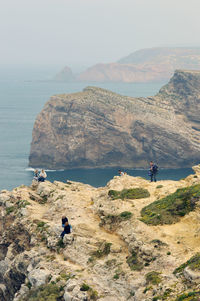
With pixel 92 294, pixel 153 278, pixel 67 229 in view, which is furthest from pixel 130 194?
pixel 153 278

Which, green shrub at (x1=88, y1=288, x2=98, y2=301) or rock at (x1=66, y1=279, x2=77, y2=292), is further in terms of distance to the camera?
rock at (x1=66, y1=279, x2=77, y2=292)

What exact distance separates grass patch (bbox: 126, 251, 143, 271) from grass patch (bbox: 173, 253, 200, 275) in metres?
3.89

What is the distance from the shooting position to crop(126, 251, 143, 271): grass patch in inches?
1468

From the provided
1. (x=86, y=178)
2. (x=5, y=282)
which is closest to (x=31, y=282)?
(x=5, y=282)

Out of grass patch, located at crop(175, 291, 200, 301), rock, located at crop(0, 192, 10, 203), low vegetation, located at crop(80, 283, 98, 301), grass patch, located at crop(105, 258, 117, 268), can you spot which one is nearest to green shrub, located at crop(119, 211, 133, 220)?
grass patch, located at crop(105, 258, 117, 268)

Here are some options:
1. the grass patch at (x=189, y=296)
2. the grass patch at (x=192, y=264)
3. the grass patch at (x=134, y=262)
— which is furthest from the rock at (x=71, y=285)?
the grass patch at (x=189, y=296)

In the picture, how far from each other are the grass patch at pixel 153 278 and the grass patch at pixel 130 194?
1336cm

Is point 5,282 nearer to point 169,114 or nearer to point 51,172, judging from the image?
point 51,172

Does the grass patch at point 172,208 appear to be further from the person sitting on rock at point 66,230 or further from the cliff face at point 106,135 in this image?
the cliff face at point 106,135

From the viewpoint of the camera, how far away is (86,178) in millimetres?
152250

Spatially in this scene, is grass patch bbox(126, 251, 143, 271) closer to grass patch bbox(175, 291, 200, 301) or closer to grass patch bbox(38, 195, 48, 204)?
grass patch bbox(175, 291, 200, 301)

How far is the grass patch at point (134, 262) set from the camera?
37287 mm

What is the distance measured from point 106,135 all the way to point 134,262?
136m

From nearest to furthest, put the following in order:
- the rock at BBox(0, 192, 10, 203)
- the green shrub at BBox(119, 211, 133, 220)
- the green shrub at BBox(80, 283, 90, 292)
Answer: the green shrub at BBox(80, 283, 90, 292)
the green shrub at BBox(119, 211, 133, 220)
the rock at BBox(0, 192, 10, 203)
